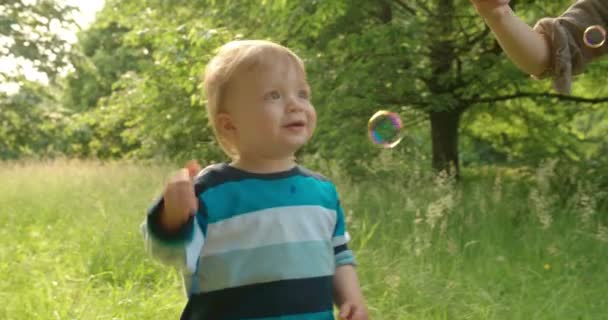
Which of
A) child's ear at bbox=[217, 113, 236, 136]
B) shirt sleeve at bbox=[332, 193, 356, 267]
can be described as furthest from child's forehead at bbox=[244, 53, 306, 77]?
shirt sleeve at bbox=[332, 193, 356, 267]

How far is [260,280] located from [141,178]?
9.23 m

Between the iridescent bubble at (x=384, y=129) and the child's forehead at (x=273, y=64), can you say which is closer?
the child's forehead at (x=273, y=64)

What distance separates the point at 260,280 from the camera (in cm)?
177

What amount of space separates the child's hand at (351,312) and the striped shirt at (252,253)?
111 mm

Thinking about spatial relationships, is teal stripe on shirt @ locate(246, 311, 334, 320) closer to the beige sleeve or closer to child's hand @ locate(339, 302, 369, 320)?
child's hand @ locate(339, 302, 369, 320)

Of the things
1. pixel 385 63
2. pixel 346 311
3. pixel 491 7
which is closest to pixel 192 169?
pixel 346 311

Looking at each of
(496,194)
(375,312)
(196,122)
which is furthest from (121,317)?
(196,122)

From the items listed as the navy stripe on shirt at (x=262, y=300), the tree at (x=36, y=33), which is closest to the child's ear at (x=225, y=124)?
the navy stripe on shirt at (x=262, y=300)

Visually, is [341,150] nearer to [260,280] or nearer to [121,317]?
[121,317]

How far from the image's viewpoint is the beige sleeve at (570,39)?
72.5 inches

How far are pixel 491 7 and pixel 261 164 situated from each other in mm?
682

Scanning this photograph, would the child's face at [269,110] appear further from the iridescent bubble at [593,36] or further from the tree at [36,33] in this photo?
the tree at [36,33]

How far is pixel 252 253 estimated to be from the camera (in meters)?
1.77

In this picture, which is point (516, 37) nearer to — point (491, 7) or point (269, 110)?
point (491, 7)
